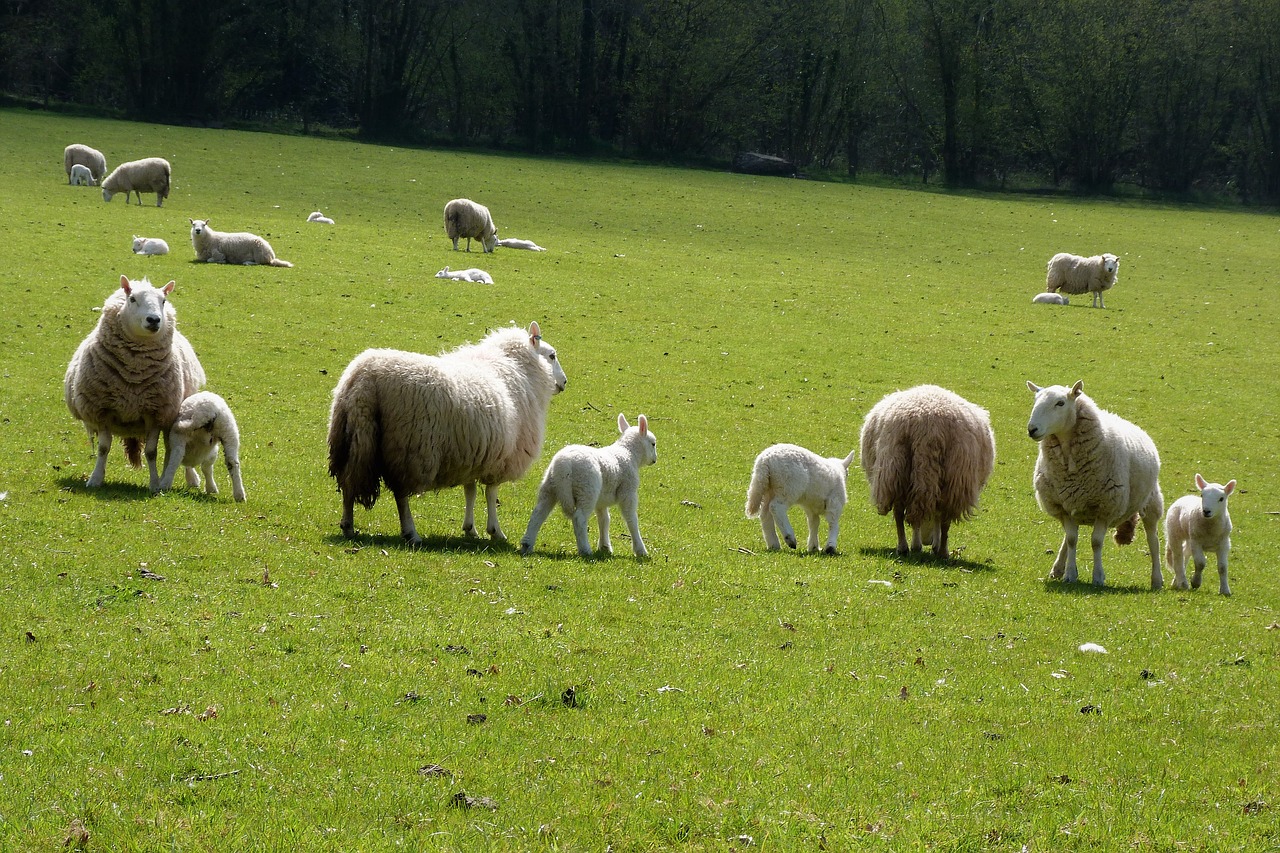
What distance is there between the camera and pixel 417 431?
36.3ft

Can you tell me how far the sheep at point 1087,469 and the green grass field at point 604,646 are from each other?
79 centimetres

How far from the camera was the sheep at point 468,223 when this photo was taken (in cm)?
3331

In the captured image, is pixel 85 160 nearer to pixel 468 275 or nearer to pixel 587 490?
pixel 468 275

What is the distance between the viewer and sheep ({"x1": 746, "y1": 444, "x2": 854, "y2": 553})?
12469mm

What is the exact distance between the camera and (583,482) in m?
11.0

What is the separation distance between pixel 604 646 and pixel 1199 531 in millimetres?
7665

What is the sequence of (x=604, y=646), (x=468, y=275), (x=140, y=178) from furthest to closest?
1. (x=140, y=178)
2. (x=468, y=275)
3. (x=604, y=646)

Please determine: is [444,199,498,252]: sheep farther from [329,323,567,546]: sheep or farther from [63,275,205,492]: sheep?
[329,323,567,546]: sheep

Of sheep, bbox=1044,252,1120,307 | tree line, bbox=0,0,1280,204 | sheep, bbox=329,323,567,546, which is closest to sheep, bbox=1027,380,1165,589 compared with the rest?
sheep, bbox=329,323,567,546

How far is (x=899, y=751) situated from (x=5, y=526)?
755 cm

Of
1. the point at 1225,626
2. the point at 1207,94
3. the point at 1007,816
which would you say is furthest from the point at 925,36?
the point at 1007,816

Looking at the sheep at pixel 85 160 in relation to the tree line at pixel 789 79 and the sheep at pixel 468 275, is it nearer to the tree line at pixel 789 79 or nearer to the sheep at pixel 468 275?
the sheep at pixel 468 275

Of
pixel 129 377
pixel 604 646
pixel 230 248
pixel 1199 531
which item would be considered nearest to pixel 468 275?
pixel 230 248

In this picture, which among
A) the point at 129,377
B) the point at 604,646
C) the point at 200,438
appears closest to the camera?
the point at 604,646
